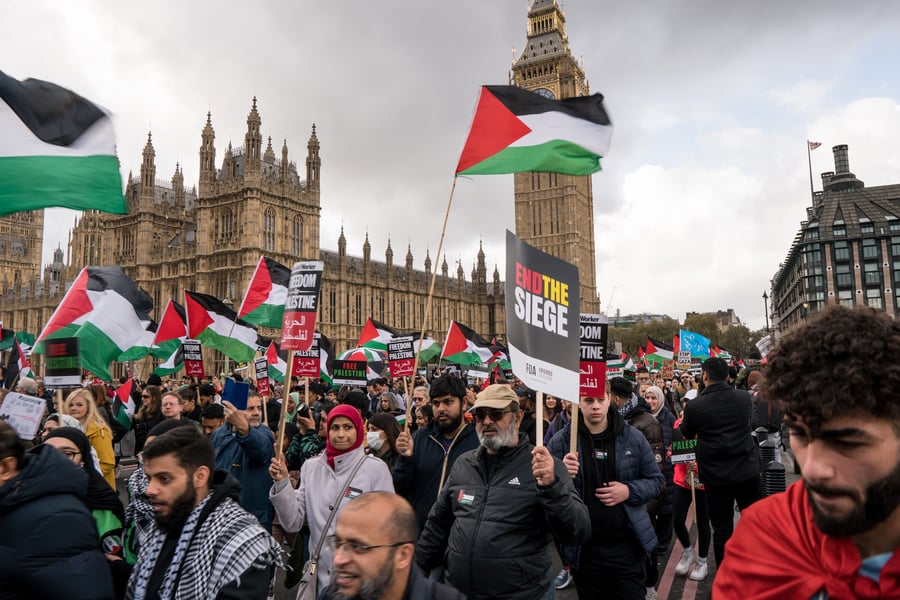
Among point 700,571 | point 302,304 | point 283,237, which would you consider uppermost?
point 283,237

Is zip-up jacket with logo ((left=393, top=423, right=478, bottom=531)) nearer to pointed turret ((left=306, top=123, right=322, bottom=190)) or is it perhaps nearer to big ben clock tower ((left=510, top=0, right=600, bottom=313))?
pointed turret ((left=306, top=123, right=322, bottom=190))

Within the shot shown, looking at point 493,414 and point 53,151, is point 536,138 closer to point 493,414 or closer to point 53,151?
point 493,414

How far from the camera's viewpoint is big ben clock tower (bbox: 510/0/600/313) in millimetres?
65938

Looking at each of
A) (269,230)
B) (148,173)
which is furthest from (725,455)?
(148,173)

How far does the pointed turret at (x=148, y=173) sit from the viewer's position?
153ft

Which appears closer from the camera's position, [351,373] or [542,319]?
[542,319]

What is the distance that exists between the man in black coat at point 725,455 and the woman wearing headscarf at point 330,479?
282 cm

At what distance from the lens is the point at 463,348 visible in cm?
1483

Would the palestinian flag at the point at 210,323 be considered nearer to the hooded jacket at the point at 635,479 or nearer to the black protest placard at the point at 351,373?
the black protest placard at the point at 351,373

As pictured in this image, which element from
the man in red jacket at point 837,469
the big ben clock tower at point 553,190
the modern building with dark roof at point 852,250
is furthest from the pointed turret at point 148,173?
the modern building with dark roof at point 852,250

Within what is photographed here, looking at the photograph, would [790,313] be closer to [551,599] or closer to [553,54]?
[553,54]

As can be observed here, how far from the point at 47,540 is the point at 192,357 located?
9.19 meters

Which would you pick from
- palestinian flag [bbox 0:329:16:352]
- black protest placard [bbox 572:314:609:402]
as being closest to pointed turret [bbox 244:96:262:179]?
palestinian flag [bbox 0:329:16:352]

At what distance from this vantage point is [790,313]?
8169 cm
